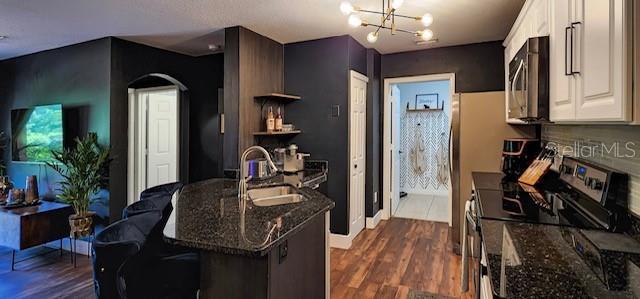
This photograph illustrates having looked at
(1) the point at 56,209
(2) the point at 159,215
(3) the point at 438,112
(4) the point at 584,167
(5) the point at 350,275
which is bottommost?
(5) the point at 350,275

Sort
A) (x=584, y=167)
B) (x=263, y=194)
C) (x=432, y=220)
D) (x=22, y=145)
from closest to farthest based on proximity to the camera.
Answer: (x=584, y=167)
(x=263, y=194)
(x=22, y=145)
(x=432, y=220)

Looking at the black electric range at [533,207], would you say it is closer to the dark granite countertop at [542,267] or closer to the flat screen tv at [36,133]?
the dark granite countertop at [542,267]

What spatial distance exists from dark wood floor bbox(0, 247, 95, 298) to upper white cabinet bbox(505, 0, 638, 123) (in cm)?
350

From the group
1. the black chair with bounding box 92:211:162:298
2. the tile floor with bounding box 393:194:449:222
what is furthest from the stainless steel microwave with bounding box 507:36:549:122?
the tile floor with bounding box 393:194:449:222

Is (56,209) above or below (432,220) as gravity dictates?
above

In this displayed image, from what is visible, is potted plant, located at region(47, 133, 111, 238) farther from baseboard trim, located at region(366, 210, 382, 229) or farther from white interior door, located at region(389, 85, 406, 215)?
white interior door, located at region(389, 85, 406, 215)

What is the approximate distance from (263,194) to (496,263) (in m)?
1.75

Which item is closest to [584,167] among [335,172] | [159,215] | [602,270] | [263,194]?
[602,270]

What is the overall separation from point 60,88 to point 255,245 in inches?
170

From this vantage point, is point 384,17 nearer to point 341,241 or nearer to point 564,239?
point 564,239

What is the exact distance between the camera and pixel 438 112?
649cm

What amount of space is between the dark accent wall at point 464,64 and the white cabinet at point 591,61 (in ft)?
8.58

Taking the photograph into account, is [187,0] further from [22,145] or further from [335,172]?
[22,145]

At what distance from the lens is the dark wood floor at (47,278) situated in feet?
9.20
